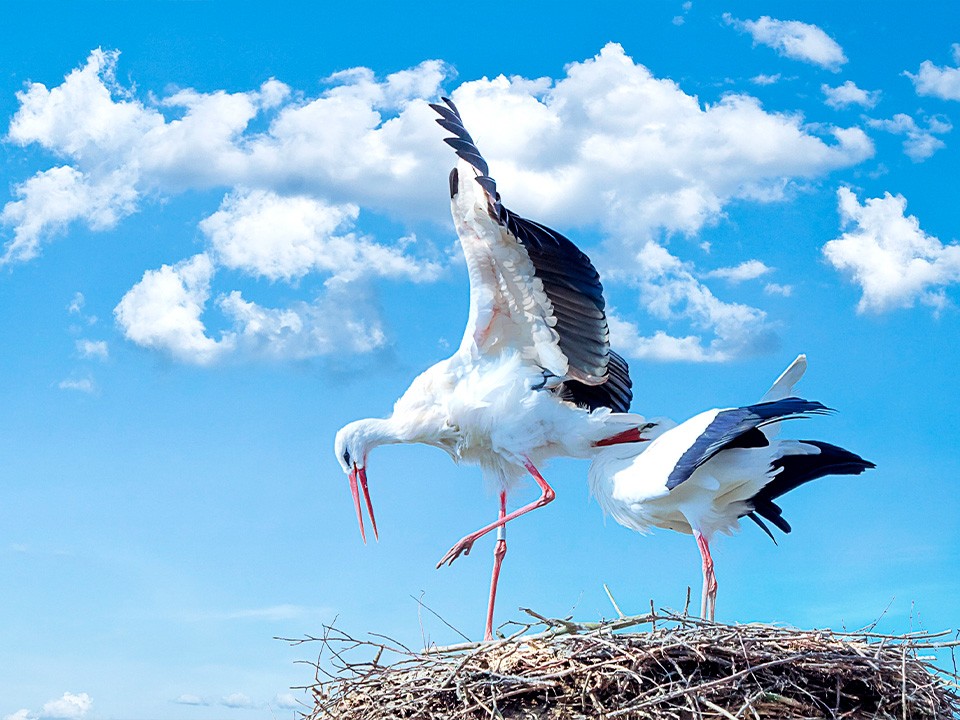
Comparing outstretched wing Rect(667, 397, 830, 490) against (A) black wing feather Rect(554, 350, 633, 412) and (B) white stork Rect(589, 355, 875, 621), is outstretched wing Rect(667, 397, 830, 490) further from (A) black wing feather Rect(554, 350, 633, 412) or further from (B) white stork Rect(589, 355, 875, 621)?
(A) black wing feather Rect(554, 350, 633, 412)

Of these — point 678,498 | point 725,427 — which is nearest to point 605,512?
point 678,498

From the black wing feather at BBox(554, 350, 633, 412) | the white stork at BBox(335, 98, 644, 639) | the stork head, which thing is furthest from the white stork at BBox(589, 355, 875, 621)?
the stork head

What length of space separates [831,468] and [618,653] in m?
1.95

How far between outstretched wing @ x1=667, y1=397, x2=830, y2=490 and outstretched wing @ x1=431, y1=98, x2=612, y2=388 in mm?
1183

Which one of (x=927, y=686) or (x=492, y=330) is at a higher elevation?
(x=492, y=330)

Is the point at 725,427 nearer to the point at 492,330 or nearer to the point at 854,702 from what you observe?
the point at 854,702

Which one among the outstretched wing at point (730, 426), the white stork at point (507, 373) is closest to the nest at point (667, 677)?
the outstretched wing at point (730, 426)

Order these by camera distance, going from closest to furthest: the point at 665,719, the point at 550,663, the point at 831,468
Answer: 1. the point at 665,719
2. the point at 550,663
3. the point at 831,468

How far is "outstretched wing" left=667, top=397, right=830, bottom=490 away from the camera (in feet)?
18.3

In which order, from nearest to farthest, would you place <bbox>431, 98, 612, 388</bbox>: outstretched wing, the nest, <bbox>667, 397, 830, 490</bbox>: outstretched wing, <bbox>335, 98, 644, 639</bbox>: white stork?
the nest < <bbox>667, 397, 830, 490</bbox>: outstretched wing < <bbox>431, 98, 612, 388</bbox>: outstretched wing < <bbox>335, 98, 644, 639</bbox>: white stork

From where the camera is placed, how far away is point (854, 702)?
4848 mm

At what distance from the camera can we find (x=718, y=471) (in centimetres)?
582

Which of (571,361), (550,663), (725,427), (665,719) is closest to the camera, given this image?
(665,719)

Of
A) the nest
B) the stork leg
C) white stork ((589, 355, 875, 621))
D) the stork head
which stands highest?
the stork head
